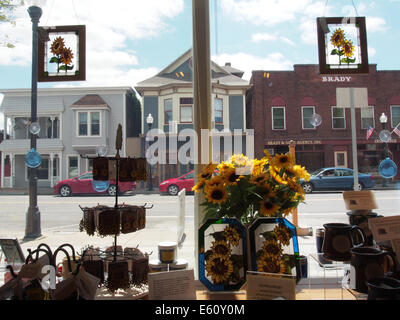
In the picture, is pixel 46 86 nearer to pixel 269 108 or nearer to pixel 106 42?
pixel 106 42

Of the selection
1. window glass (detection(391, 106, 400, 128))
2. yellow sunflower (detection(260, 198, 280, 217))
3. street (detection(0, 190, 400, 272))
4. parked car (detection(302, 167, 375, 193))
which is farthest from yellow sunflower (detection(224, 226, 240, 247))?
window glass (detection(391, 106, 400, 128))

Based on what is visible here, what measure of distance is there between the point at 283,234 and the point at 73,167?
1072mm

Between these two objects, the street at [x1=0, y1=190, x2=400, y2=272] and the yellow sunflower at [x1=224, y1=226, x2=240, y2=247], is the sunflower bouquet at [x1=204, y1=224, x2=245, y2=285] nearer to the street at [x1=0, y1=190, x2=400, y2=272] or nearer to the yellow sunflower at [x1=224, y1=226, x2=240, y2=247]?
the yellow sunflower at [x1=224, y1=226, x2=240, y2=247]

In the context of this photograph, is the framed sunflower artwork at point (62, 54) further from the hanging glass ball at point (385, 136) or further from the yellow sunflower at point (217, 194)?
the hanging glass ball at point (385, 136)

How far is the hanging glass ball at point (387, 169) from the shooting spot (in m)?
1.50

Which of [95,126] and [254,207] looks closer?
[254,207]

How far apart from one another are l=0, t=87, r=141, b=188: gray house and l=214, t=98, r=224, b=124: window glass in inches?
16.3

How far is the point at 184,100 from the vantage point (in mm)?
1528

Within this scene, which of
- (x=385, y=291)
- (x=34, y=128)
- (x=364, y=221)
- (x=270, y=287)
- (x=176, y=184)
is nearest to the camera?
(x=385, y=291)

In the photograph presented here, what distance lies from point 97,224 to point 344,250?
2.80 ft

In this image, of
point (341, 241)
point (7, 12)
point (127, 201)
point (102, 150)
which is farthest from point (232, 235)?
point (7, 12)

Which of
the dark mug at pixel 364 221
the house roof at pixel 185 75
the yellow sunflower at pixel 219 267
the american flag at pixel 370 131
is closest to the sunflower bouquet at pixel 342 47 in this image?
the american flag at pixel 370 131

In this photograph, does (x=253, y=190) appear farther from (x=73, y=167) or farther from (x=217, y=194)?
(x=73, y=167)

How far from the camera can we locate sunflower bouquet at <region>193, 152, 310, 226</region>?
3.51ft
